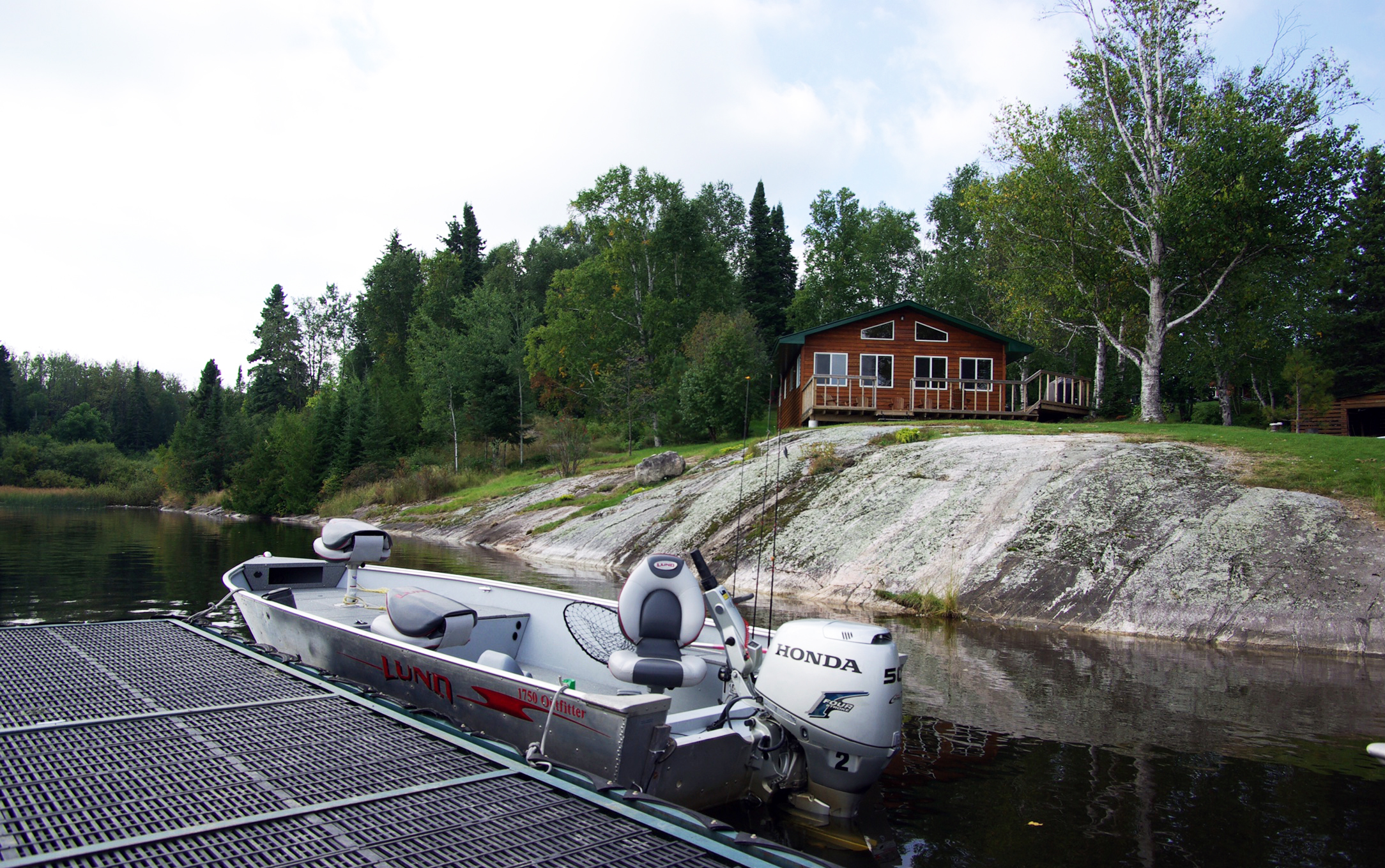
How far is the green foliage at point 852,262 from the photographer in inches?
2098

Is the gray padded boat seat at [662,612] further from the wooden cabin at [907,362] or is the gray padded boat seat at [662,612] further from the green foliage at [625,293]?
the green foliage at [625,293]

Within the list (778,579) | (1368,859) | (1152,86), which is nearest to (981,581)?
(778,579)

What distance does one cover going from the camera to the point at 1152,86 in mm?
27906

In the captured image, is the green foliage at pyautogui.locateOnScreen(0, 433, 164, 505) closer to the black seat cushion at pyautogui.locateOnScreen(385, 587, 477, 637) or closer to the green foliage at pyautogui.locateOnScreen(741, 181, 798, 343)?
the green foliage at pyautogui.locateOnScreen(741, 181, 798, 343)

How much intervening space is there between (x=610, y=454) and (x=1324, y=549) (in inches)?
1265

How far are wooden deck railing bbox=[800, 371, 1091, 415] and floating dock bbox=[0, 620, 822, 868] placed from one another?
2552 centimetres

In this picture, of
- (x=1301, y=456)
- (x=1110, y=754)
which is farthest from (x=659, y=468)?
(x=1110, y=754)

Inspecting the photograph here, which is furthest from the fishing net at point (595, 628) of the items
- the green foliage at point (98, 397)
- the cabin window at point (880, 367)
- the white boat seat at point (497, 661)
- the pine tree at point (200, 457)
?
the green foliage at point (98, 397)

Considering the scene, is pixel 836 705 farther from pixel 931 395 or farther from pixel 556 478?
pixel 556 478

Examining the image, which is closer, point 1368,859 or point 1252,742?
point 1368,859

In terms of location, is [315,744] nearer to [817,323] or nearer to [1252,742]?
[1252,742]

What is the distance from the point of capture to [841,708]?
5.42 meters

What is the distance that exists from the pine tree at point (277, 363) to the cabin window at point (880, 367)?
191 ft

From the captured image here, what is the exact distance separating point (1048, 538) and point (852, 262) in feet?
134
